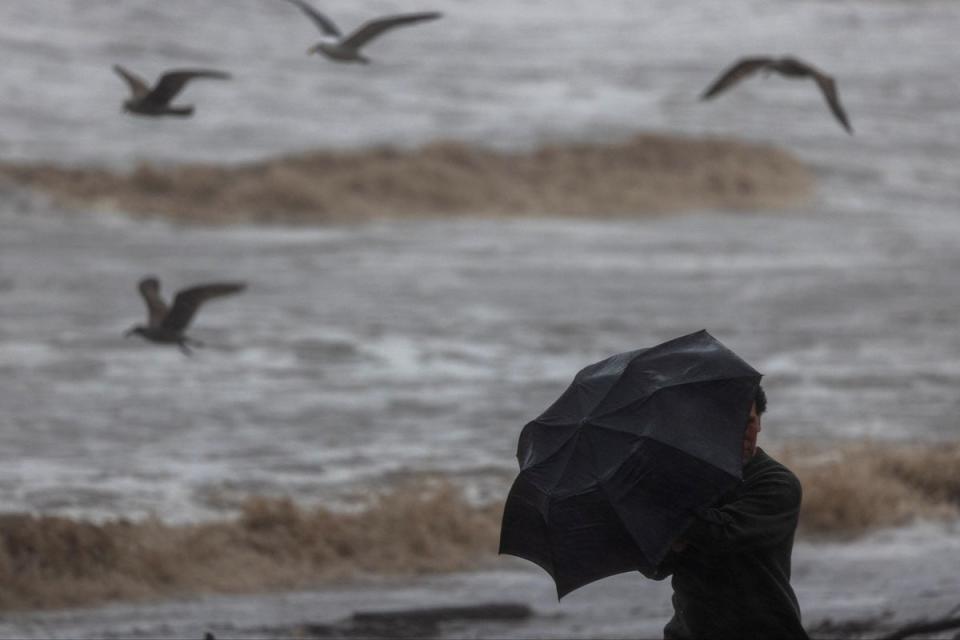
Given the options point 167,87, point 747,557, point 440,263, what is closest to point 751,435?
point 747,557

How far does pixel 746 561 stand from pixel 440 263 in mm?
23209

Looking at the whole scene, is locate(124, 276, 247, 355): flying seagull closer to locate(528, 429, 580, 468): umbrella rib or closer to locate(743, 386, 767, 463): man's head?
locate(528, 429, 580, 468): umbrella rib

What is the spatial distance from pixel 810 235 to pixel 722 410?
28.1 metres

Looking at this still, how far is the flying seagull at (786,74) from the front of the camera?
8648 millimetres

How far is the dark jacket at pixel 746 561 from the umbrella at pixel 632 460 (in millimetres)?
106

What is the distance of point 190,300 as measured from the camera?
947 cm

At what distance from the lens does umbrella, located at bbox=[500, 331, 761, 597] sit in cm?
404

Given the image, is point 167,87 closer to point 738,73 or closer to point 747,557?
point 738,73

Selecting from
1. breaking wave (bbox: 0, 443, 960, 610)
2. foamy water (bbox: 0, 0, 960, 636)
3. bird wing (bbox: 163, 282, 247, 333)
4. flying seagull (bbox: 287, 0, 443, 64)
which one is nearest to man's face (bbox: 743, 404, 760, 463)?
foamy water (bbox: 0, 0, 960, 636)

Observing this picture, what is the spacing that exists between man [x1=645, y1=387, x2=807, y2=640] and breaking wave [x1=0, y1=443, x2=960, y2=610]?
573 centimetres

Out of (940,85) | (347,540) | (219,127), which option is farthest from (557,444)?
(940,85)

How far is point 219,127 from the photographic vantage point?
41.0m

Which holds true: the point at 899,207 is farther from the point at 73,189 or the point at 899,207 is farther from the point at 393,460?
the point at 393,460

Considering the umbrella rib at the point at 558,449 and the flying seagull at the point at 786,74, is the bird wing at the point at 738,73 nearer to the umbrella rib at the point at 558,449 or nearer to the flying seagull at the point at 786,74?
the flying seagull at the point at 786,74
